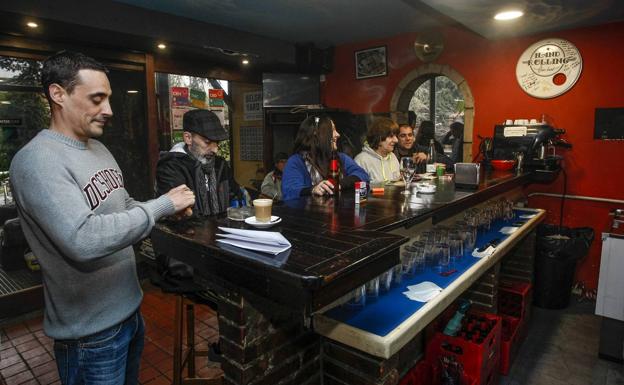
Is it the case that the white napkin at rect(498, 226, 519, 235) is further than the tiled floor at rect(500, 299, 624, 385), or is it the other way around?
the white napkin at rect(498, 226, 519, 235)

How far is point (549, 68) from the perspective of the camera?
4465 mm

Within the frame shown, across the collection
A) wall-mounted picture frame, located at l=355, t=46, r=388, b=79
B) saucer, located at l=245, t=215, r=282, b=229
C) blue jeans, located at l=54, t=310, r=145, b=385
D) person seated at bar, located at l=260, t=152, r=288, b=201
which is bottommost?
blue jeans, located at l=54, t=310, r=145, b=385

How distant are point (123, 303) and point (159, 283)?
41 centimetres

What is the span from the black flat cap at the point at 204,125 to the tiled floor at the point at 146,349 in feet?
5.43

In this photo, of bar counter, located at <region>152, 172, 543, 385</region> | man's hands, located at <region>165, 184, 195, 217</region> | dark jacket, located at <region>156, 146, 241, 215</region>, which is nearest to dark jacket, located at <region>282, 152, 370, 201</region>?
dark jacket, located at <region>156, 146, 241, 215</region>

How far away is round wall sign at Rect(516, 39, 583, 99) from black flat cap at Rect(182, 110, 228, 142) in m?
3.84

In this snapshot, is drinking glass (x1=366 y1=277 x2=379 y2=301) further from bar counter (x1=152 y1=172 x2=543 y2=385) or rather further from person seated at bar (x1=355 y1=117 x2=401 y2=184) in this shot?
person seated at bar (x1=355 y1=117 x2=401 y2=184)

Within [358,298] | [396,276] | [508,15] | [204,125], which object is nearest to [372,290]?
[358,298]

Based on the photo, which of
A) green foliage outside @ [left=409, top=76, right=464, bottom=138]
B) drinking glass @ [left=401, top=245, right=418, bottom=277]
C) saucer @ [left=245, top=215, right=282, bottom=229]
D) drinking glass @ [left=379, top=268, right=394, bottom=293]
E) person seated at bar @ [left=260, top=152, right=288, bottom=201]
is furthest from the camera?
green foliage outside @ [left=409, top=76, right=464, bottom=138]

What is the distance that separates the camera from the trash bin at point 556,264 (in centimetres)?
388

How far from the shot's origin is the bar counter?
121cm

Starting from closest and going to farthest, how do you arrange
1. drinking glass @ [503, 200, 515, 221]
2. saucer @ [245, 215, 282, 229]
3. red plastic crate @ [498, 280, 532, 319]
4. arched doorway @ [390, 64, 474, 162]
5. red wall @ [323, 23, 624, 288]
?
1. saucer @ [245, 215, 282, 229]
2. red plastic crate @ [498, 280, 532, 319]
3. drinking glass @ [503, 200, 515, 221]
4. red wall @ [323, 23, 624, 288]
5. arched doorway @ [390, 64, 474, 162]

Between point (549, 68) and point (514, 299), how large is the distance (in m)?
2.76

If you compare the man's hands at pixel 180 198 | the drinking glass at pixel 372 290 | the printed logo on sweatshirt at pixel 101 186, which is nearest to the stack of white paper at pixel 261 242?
the man's hands at pixel 180 198
